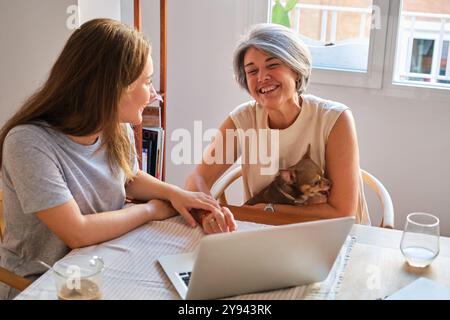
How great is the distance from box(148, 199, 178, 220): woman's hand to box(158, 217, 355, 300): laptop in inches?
12.7

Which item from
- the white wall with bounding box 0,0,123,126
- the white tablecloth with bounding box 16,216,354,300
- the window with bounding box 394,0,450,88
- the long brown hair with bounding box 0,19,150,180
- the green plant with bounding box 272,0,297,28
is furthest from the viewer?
the green plant with bounding box 272,0,297,28

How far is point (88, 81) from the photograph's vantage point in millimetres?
1520

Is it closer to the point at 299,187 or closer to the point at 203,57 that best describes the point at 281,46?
the point at 299,187

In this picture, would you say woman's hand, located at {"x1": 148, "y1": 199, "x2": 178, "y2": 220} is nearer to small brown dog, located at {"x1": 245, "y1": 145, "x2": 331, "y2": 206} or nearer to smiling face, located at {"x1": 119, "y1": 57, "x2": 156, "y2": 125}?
smiling face, located at {"x1": 119, "y1": 57, "x2": 156, "y2": 125}

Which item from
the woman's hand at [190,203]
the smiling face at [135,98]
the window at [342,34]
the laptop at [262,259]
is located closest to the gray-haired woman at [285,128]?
the woman's hand at [190,203]

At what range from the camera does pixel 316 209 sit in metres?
1.83

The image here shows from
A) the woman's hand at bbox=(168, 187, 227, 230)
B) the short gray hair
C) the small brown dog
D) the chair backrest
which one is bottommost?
the chair backrest

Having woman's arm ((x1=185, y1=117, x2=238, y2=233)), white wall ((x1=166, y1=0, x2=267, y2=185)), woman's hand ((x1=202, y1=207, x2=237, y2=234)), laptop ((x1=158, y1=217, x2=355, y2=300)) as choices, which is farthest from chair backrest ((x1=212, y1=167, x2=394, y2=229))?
white wall ((x1=166, y1=0, x2=267, y2=185))

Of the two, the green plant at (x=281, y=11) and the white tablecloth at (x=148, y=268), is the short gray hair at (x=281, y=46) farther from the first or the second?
the green plant at (x=281, y=11)

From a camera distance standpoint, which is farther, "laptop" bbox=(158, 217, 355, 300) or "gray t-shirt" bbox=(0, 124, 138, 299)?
"gray t-shirt" bbox=(0, 124, 138, 299)

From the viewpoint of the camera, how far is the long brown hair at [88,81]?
4.97ft

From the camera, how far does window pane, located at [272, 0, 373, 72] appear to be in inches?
110

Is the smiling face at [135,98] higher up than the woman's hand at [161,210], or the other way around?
the smiling face at [135,98]

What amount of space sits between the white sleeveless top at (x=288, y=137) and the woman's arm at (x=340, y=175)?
3 centimetres
